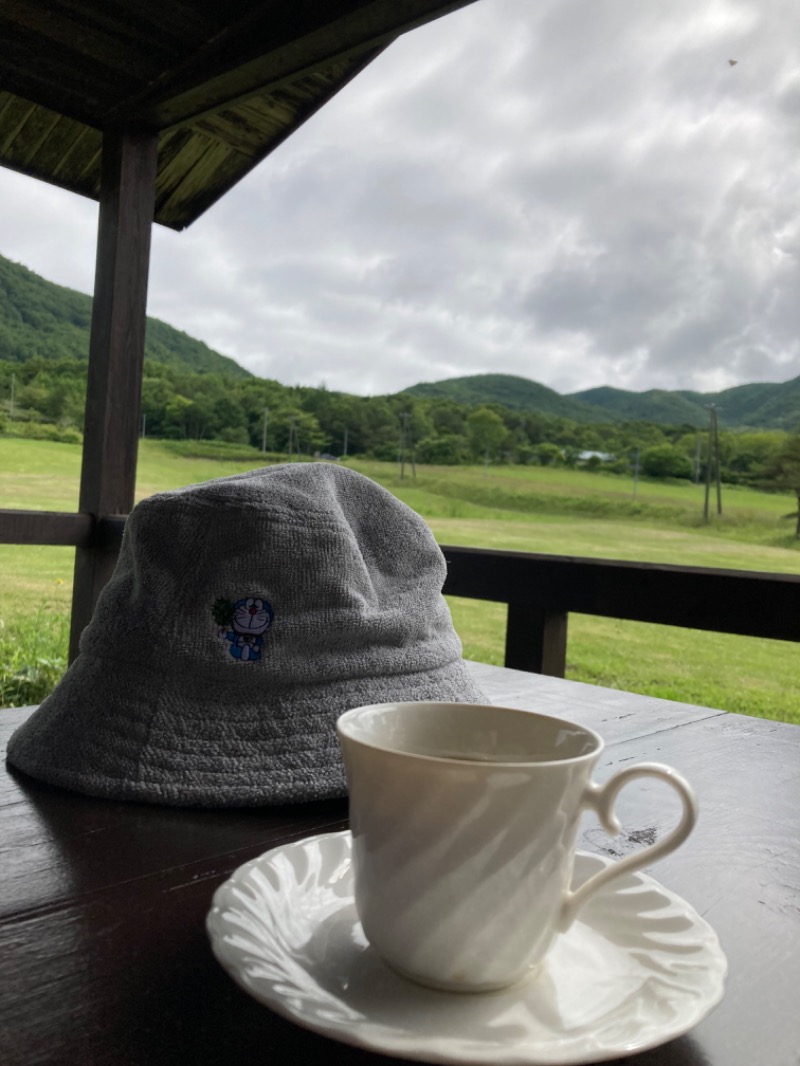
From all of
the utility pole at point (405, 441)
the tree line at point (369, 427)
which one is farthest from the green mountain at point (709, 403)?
the utility pole at point (405, 441)

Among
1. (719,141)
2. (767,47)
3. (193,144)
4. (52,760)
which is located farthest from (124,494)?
(719,141)

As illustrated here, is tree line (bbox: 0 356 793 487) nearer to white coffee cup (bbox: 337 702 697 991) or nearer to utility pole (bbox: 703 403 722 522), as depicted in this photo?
utility pole (bbox: 703 403 722 522)

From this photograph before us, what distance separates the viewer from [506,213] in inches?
1128

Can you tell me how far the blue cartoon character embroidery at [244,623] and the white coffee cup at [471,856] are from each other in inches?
7.8

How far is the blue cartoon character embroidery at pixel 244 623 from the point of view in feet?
1.65

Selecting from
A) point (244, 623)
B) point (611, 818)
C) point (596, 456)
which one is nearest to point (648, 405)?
point (596, 456)

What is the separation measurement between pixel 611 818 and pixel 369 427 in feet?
43.1

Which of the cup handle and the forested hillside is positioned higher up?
the forested hillside

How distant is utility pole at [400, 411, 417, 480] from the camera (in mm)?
14305

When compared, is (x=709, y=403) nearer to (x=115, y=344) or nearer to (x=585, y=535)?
(x=585, y=535)

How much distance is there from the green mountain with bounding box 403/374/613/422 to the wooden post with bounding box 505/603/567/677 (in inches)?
589

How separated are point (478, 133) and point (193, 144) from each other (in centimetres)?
2790

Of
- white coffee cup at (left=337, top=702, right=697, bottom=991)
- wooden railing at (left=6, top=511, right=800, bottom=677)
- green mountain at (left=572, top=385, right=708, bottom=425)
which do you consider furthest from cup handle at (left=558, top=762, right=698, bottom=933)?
green mountain at (left=572, top=385, right=708, bottom=425)

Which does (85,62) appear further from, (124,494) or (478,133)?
(478,133)
